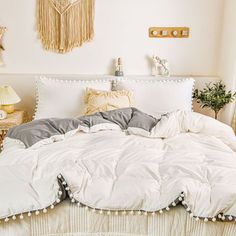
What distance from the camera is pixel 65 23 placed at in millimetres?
3422

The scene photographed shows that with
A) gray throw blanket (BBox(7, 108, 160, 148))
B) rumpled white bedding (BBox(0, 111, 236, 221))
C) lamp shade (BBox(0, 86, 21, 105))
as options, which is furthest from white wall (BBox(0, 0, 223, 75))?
rumpled white bedding (BBox(0, 111, 236, 221))

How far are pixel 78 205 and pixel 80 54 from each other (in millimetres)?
2103

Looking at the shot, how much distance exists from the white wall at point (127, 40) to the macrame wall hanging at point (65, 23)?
2.8 inches

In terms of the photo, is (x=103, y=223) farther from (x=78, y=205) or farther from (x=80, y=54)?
(x=80, y=54)

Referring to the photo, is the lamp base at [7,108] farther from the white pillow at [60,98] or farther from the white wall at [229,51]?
the white wall at [229,51]

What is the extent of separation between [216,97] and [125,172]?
166cm

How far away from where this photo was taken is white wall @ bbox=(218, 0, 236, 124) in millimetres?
3188

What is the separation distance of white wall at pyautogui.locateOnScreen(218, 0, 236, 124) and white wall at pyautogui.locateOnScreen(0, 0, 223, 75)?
10 centimetres

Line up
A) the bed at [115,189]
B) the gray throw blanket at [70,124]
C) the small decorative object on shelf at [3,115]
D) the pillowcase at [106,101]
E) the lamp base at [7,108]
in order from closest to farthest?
the bed at [115,189] → the gray throw blanket at [70,124] → the pillowcase at [106,101] → the small decorative object on shelf at [3,115] → the lamp base at [7,108]

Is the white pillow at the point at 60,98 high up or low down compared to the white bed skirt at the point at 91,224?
up

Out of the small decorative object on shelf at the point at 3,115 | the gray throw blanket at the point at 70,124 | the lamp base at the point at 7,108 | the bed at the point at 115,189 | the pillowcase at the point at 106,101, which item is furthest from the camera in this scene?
the lamp base at the point at 7,108

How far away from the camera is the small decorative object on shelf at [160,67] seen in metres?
3.48

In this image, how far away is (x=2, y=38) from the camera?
3.46m

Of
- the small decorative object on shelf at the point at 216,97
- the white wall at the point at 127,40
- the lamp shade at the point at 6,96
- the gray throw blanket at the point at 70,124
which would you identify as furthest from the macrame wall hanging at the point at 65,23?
the small decorative object on shelf at the point at 216,97
